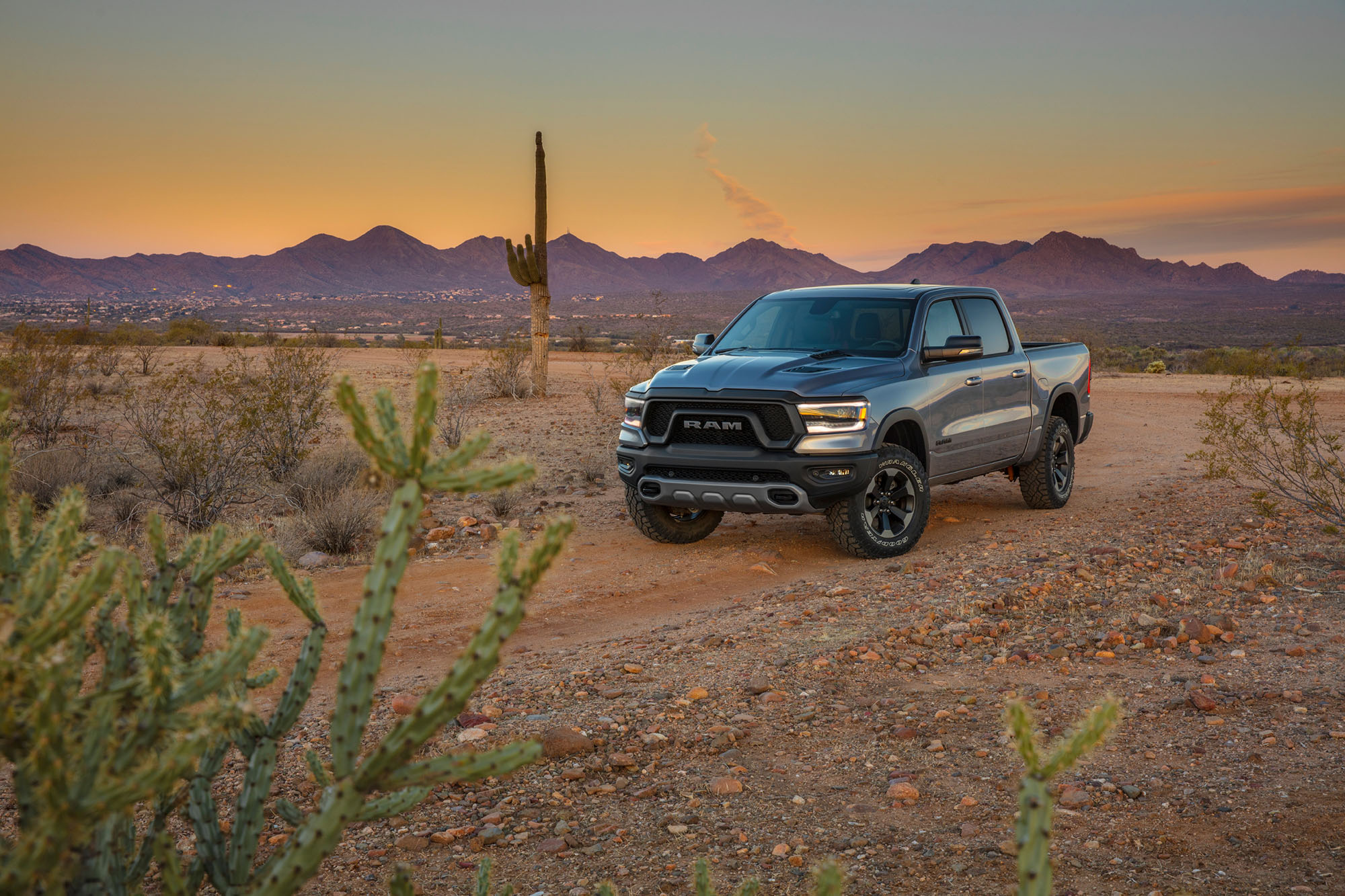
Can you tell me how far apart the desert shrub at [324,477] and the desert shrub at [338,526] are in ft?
1.55

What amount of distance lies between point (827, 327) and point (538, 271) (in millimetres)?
13281

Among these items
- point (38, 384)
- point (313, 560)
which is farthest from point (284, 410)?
point (38, 384)

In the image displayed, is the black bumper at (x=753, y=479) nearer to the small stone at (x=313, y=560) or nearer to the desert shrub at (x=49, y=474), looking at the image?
the small stone at (x=313, y=560)

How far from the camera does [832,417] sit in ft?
25.0

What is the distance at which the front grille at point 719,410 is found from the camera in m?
7.68

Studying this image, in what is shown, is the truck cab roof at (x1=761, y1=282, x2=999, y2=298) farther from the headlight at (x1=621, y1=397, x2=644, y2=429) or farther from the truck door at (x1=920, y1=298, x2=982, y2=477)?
the headlight at (x1=621, y1=397, x2=644, y2=429)

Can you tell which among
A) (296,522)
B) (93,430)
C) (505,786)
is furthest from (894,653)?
(93,430)

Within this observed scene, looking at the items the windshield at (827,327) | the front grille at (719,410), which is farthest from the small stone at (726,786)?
the windshield at (827,327)

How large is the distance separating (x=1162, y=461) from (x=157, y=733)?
1363 centimetres

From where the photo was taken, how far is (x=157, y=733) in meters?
1.55

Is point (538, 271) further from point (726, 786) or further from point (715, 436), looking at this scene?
point (726, 786)

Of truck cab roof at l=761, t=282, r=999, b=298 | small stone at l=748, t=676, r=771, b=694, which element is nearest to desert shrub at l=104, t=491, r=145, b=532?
truck cab roof at l=761, t=282, r=999, b=298

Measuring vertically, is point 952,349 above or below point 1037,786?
above

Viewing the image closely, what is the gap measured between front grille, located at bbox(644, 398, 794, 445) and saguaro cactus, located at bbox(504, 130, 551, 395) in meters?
13.1
